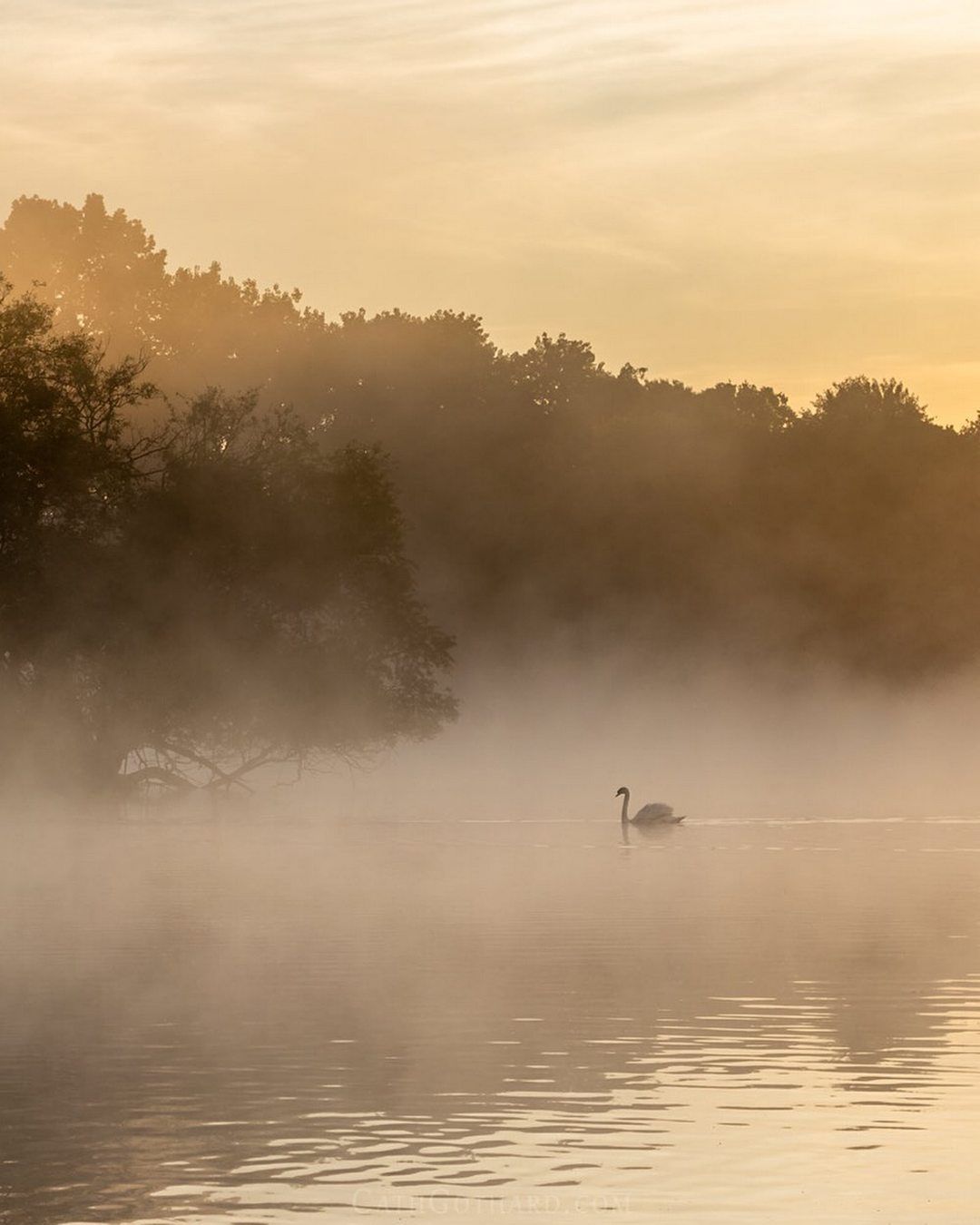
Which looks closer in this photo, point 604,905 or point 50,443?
point 604,905

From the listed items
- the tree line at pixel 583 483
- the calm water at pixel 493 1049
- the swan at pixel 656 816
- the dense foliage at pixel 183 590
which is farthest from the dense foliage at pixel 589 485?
the calm water at pixel 493 1049

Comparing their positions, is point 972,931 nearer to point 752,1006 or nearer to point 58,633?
point 752,1006

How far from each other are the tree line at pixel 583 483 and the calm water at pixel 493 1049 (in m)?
72.1

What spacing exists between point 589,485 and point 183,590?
4678 centimetres

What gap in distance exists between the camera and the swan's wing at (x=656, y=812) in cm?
6047

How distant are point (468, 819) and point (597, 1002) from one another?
41.2m

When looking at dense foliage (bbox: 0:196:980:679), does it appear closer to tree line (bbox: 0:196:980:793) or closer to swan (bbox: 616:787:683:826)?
tree line (bbox: 0:196:980:793)

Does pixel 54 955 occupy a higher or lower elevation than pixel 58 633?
lower

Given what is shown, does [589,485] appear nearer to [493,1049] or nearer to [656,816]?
[656,816]

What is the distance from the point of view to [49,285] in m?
125

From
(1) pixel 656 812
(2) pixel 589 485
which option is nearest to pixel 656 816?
(1) pixel 656 812

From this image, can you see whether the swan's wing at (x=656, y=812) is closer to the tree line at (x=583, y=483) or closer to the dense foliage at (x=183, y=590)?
the dense foliage at (x=183, y=590)

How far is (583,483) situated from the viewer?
389 feet

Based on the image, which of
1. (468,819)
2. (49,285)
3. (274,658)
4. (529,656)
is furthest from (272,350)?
(468,819)
